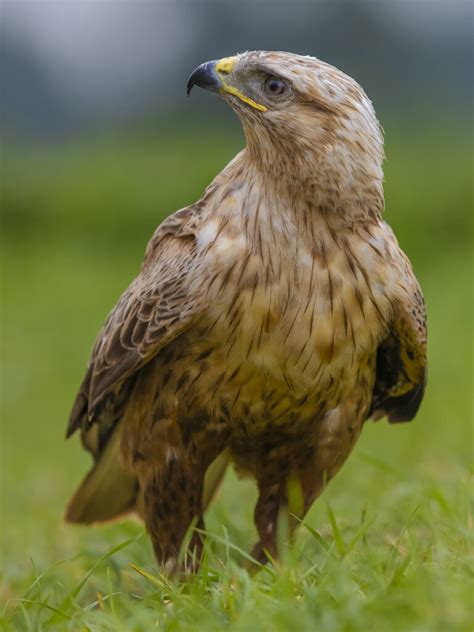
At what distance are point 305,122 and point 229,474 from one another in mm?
3993

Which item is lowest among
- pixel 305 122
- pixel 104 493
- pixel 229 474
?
pixel 229 474

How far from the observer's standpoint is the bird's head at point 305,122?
4012 mm

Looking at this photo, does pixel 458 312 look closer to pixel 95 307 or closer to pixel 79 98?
pixel 95 307

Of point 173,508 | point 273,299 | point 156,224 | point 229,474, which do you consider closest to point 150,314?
point 273,299

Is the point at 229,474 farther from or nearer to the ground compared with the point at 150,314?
nearer to the ground

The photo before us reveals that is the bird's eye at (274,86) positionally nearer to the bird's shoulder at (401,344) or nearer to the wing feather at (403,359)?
the bird's shoulder at (401,344)

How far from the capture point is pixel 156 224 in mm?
16172

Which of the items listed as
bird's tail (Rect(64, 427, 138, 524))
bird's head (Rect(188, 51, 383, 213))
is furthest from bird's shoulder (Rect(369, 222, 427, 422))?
bird's tail (Rect(64, 427, 138, 524))

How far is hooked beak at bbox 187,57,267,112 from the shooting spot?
409cm

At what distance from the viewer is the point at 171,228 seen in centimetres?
439

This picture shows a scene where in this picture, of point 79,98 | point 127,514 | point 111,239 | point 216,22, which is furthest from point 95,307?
point 79,98

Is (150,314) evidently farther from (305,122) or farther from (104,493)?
(104,493)

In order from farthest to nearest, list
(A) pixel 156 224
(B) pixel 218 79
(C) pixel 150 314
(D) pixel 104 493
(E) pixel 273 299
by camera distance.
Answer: (A) pixel 156 224 → (D) pixel 104 493 → (C) pixel 150 314 → (B) pixel 218 79 → (E) pixel 273 299

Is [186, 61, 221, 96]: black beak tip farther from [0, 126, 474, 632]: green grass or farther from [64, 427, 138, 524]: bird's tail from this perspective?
[64, 427, 138, 524]: bird's tail
